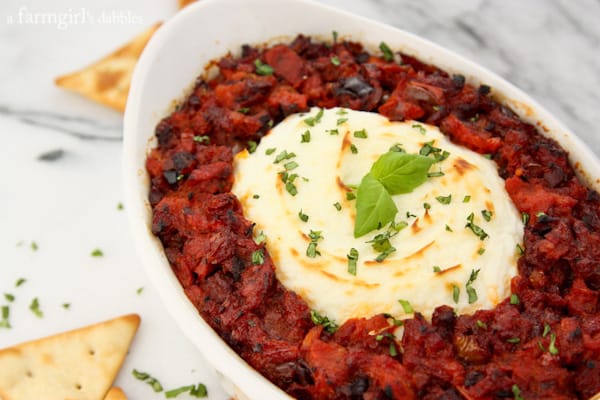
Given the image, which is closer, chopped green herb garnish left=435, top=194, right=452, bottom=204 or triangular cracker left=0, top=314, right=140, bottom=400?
chopped green herb garnish left=435, top=194, right=452, bottom=204

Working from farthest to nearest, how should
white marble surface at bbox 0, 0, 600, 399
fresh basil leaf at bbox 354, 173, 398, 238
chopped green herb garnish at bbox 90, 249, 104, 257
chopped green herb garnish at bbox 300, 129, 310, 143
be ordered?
chopped green herb garnish at bbox 90, 249, 104, 257 < white marble surface at bbox 0, 0, 600, 399 < chopped green herb garnish at bbox 300, 129, 310, 143 < fresh basil leaf at bbox 354, 173, 398, 238

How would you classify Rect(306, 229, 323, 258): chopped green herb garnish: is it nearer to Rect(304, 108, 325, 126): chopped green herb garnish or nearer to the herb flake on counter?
Rect(304, 108, 325, 126): chopped green herb garnish

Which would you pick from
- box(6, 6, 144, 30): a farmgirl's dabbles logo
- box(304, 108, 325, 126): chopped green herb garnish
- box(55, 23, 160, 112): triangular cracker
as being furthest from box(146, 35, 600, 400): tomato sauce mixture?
box(6, 6, 144, 30): a farmgirl's dabbles logo

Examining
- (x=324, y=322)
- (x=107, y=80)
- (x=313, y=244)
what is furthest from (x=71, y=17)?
(x=324, y=322)

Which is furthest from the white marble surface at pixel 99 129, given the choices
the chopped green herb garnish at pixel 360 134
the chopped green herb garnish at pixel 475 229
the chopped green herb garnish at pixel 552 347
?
the chopped green herb garnish at pixel 552 347

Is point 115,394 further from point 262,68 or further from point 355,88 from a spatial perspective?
point 355,88

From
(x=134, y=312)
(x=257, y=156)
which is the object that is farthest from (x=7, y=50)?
(x=257, y=156)

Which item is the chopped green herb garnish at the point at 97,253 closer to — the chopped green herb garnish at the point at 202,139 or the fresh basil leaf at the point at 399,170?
the chopped green herb garnish at the point at 202,139
